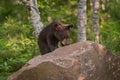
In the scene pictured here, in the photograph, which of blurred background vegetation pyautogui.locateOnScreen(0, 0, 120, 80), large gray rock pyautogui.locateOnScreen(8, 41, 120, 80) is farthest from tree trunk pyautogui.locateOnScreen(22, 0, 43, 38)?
large gray rock pyautogui.locateOnScreen(8, 41, 120, 80)

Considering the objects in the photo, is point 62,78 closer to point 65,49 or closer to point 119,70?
point 65,49

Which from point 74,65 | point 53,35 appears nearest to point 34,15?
point 53,35

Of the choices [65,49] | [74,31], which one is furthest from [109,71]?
[74,31]

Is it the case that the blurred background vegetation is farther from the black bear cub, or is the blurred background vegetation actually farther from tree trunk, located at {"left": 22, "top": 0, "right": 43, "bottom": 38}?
the black bear cub

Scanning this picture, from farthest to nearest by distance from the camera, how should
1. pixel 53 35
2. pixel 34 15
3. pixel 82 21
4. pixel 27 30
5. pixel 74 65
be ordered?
1. pixel 27 30
2. pixel 82 21
3. pixel 34 15
4. pixel 53 35
5. pixel 74 65

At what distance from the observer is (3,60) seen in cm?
1072

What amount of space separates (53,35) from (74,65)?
4.72 feet

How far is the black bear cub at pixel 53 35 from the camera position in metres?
8.88

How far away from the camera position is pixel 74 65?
25.4 feet

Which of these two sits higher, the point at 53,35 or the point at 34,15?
the point at 34,15

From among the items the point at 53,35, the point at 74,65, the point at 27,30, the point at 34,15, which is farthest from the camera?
the point at 27,30

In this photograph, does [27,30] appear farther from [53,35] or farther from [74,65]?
[74,65]

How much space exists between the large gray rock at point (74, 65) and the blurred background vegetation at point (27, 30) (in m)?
2.05

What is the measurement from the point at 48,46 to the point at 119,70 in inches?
69.1
